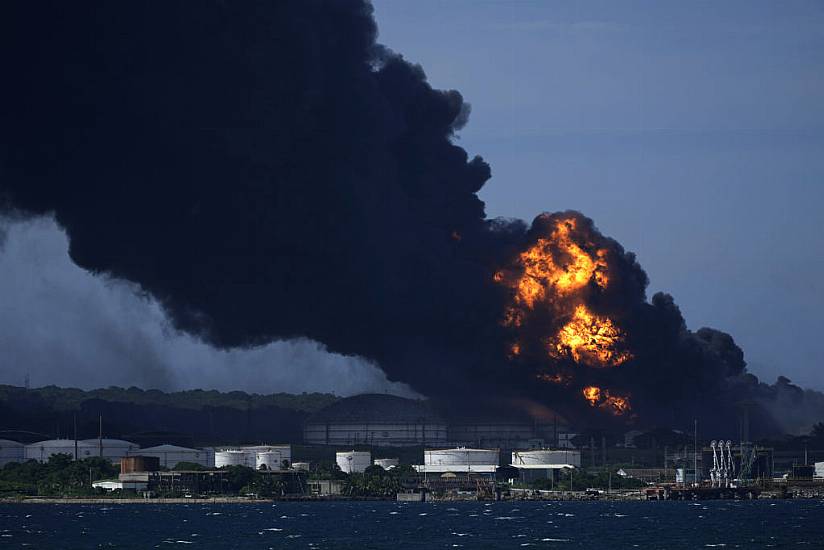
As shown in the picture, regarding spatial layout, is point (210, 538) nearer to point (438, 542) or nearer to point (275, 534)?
point (275, 534)

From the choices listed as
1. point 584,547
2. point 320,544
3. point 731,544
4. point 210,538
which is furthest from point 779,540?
point 210,538

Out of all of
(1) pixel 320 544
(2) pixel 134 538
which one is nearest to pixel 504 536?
(1) pixel 320 544

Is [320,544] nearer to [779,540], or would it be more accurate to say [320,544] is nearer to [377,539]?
[377,539]

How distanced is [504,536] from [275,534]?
24.9 meters

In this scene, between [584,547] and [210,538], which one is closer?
[584,547]

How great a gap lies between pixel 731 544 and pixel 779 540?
25.9ft

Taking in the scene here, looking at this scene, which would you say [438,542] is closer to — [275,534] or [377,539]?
[377,539]

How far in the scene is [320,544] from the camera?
178 meters

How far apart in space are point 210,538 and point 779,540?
59.3m

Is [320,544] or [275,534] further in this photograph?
[275,534]

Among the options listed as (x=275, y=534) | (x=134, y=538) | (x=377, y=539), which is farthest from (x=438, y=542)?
(x=134, y=538)

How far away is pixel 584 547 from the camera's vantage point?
175750mm

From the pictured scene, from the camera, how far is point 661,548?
17350 centimetres

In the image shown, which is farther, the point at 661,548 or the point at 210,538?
the point at 210,538
